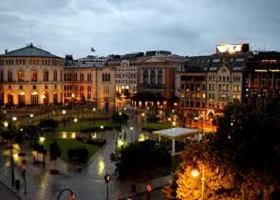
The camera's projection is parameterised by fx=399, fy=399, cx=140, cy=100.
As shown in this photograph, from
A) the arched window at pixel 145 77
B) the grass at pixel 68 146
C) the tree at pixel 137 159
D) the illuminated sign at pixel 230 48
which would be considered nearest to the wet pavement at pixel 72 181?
the tree at pixel 137 159

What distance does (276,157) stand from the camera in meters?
28.6

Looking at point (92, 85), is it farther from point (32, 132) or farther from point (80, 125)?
point (32, 132)

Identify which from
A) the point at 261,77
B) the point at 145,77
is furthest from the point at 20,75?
the point at 261,77

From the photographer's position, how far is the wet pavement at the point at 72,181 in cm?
4369

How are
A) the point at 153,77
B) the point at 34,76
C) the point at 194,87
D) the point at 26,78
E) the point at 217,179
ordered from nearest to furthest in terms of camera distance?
the point at 217,179 → the point at 194,87 → the point at 26,78 → the point at 34,76 → the point at 153,77

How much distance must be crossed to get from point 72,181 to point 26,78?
271 feet

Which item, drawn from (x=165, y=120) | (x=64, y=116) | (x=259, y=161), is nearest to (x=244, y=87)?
(x=165, y=120)

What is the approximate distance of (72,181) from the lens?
48531mm

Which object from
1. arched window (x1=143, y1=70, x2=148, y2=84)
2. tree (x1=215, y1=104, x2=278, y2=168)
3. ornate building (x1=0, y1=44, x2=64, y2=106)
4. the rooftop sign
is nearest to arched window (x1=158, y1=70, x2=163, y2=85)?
arched window (x1=143, y1=70, x2=148, y2=84)

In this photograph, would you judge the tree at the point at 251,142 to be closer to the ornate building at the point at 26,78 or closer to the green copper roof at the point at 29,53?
the ornate building at the point at 26,78

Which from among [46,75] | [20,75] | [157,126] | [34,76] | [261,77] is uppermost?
[46,75]

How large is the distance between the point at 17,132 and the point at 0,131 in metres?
7.87

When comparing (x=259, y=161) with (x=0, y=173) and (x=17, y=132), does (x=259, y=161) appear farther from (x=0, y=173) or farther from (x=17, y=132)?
(x=17, y=132)

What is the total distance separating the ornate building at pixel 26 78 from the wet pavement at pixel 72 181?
65.4m
